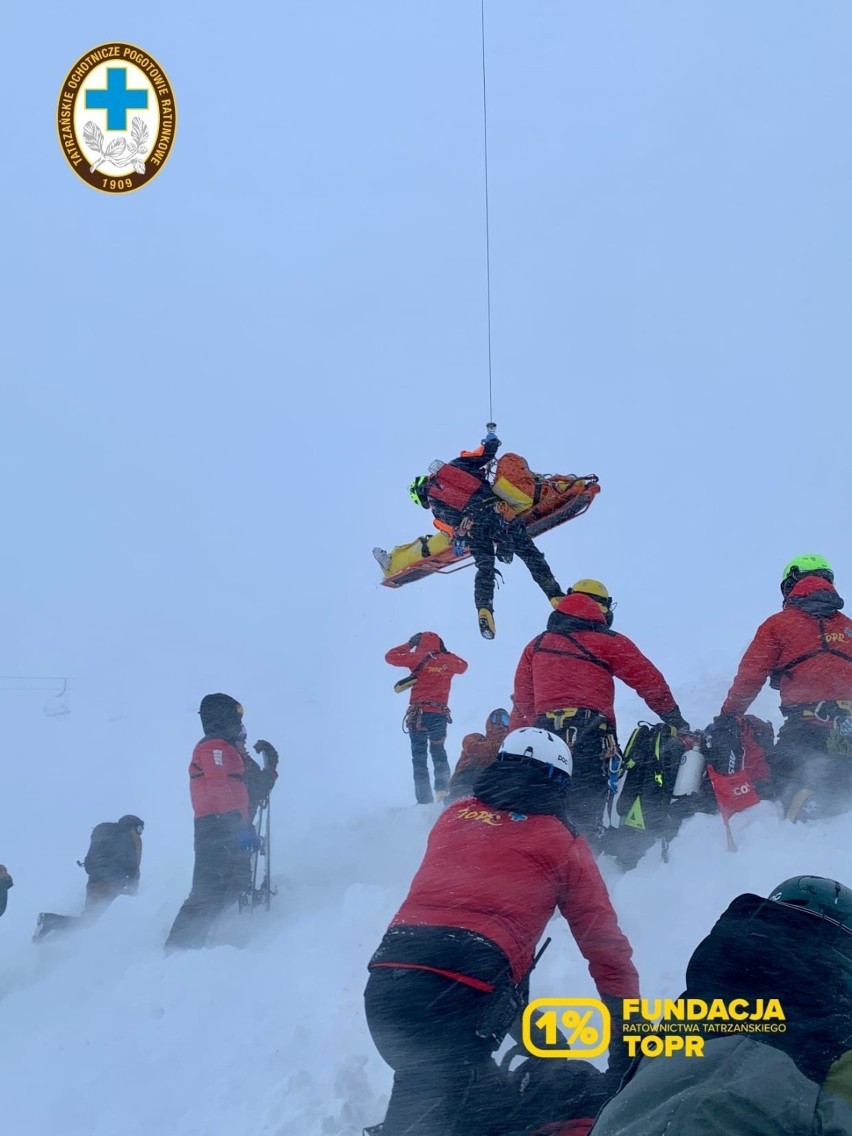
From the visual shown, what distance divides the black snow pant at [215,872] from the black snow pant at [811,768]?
384 cm

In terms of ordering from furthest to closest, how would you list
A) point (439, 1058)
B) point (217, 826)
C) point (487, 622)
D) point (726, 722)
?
point (487, 622) < point (217, 826) < point (726, 722) < point (439, 1058)

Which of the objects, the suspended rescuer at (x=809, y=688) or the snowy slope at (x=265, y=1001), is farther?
the suspended rescuer at (x=809, y=688)

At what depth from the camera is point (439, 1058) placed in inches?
106

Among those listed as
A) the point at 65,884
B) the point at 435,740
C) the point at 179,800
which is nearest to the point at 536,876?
the point at 435,740

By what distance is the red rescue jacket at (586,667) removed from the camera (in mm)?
5195

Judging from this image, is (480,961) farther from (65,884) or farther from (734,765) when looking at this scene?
(65,884)

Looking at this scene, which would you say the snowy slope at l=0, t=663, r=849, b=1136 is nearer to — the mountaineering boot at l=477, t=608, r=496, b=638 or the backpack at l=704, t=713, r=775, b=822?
the backpack at l=704, t=713, r=775, b=822

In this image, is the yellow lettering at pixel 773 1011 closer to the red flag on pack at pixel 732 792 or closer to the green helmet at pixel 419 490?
the red flag on pack at pixel 732 792

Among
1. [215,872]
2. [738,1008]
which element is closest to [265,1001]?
[215,872]

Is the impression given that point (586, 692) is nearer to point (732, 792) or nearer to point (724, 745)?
point (724, 745)

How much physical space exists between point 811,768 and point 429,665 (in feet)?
11.9

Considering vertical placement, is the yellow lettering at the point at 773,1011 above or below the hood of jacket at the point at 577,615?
below

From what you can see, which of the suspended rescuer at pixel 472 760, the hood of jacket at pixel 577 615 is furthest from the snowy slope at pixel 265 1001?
the hood of jacket at pixel 577 615

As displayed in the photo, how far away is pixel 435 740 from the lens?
813 cm
